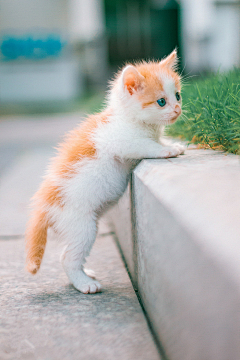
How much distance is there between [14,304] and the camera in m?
1.26

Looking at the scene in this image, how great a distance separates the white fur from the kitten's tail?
48 millimetres

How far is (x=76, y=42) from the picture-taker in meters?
11.6

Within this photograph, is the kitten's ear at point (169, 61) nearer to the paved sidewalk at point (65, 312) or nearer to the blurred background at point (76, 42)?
the paved sidewalk at point (65, 312)

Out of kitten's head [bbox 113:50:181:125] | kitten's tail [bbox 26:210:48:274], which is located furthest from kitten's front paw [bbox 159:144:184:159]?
kitten's tail [bbox 26:210:48:274]

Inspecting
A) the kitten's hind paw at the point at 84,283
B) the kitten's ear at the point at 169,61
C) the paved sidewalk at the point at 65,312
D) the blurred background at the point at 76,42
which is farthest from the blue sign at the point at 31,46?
the kitten's hind paw at the point at 84,283

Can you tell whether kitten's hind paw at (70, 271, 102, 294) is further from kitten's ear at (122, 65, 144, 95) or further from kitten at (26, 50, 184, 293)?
kitten's ear at (122, 65, 144, 95)

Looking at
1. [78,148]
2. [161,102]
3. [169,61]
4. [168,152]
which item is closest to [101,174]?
[78,148]

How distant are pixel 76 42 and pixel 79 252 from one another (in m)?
11.4

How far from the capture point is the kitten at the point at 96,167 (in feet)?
4.40

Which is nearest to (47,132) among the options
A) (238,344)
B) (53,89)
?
(238,344)

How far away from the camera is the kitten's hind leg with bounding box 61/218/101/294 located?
4.39 feet

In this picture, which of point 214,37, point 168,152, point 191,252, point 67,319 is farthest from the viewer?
point 214,37

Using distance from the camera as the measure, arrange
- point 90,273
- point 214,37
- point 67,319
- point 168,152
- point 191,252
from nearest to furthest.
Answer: point 191,252 < point 67,319 < point 168,152 < point 90,273 < point 214,37

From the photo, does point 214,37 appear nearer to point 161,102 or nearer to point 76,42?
point 76,42
